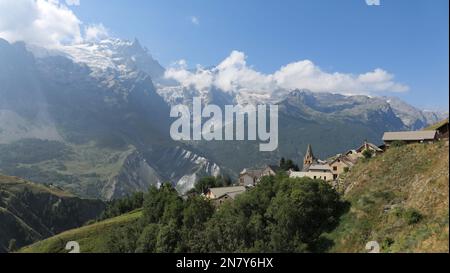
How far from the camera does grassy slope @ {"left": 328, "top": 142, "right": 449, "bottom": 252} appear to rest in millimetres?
38062

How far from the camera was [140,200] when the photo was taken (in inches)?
6708

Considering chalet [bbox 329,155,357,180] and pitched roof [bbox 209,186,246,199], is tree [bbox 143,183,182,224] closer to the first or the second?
pitched roof [bbox 209,186,246,199]

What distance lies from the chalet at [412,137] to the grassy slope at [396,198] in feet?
61.6

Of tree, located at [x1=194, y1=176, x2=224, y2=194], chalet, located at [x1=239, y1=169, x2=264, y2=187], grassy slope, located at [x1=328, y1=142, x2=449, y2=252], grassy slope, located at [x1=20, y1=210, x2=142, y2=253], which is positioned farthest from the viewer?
chalet, located at [x1=239, y1=169, x2=264, y2=187]

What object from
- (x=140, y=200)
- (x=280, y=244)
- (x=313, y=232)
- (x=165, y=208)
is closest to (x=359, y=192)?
(x=313, y=232)

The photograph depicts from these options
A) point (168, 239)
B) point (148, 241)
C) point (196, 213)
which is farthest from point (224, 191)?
point (168, 239)

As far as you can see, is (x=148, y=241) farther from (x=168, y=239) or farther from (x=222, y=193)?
(x=222, y=193)

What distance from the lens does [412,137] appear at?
90.2m

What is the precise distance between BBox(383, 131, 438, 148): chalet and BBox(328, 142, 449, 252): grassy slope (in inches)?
739

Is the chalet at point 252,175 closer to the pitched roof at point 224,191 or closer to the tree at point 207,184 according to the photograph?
the tree at point 207,184

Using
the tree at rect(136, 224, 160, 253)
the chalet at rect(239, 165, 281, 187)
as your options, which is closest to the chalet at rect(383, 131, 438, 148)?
the tree at rect(136, 224, 160, 253)

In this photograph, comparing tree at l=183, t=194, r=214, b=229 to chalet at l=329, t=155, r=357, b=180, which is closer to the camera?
tree at l=183, t=194, r=214, b=229

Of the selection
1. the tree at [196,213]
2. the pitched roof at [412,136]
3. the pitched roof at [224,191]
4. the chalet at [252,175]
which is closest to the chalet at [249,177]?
the chalet at [252,175]
